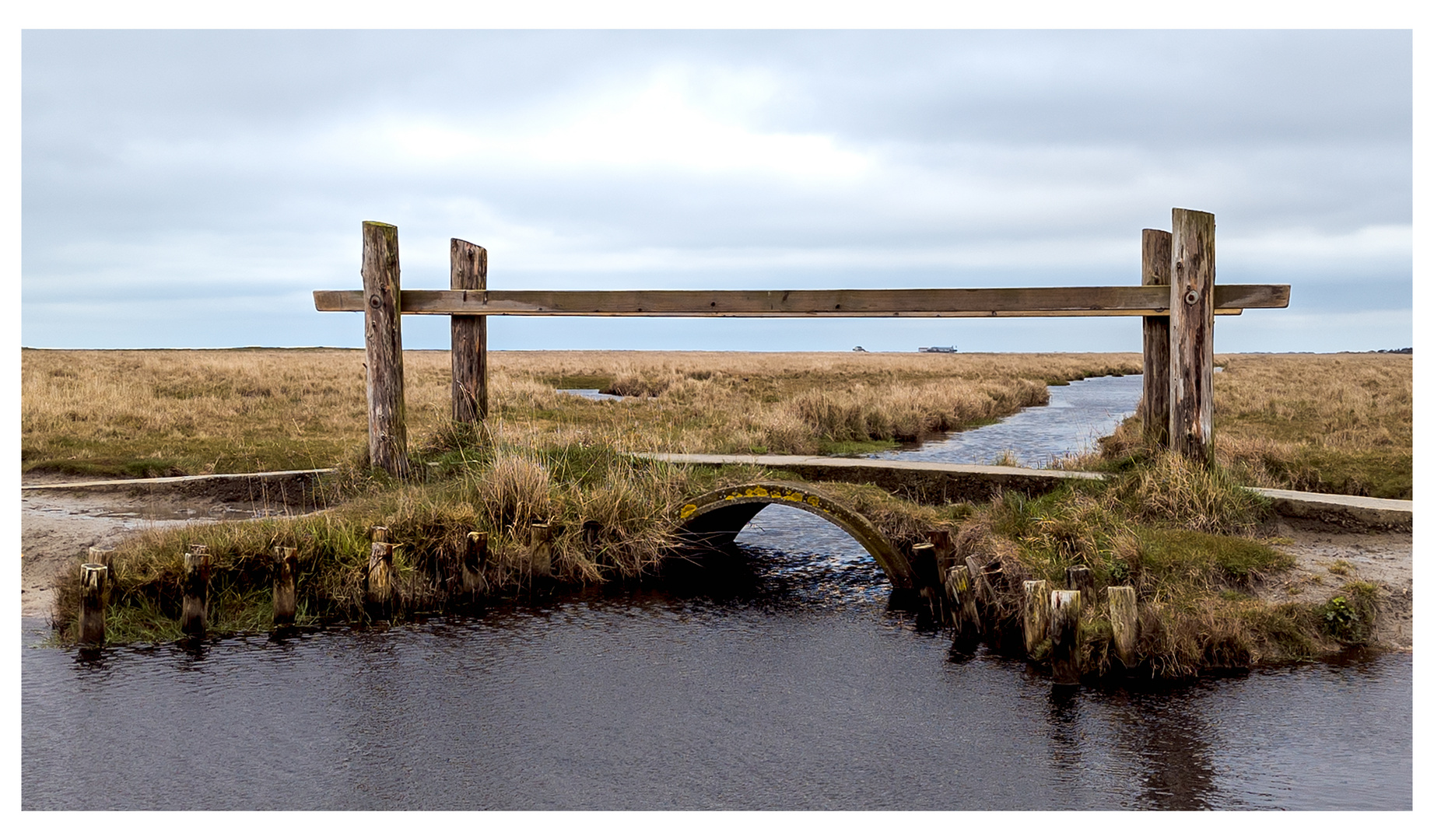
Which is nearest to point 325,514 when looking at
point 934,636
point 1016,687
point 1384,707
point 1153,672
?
point 934,636

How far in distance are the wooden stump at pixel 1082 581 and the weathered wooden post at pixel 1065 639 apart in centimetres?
11

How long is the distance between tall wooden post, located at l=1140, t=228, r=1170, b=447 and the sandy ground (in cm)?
144

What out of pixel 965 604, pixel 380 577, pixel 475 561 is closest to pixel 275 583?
pixel 380 577

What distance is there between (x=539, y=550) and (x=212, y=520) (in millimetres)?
3895

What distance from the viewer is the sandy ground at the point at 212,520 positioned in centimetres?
849

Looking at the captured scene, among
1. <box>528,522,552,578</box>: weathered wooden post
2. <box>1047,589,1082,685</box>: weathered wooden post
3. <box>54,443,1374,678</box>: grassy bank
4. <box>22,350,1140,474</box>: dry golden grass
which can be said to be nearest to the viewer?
<box>1047,589,1082,685</box>: weathered wooden post

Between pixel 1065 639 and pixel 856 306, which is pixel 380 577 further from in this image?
pixel 1065 639

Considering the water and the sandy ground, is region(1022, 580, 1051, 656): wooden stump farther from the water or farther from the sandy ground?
the water

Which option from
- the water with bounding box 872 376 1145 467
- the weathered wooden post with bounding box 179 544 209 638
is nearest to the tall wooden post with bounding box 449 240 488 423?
the weathered wooden post with bounding box 179 544 209 638

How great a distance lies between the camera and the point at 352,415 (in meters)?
23.5

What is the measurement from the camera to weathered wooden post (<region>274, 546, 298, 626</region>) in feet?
29.1

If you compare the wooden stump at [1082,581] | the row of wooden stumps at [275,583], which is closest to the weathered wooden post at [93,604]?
the row of wooden stumps at [275,583]
